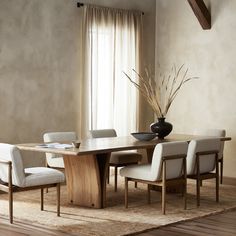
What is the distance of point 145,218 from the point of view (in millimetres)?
5496

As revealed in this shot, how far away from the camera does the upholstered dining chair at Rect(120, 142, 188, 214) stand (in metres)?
5.58

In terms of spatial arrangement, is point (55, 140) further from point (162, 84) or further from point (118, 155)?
point (162, 84)

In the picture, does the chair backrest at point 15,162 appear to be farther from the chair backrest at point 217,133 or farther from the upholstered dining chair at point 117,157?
the chair backrest at point 217,133

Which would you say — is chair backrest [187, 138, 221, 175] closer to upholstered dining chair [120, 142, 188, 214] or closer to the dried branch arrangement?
upholstered dining chair [120, 142, 188, 214]

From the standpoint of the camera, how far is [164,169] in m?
5.60

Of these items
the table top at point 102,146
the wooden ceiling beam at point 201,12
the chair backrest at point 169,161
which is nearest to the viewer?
the table top at point 102,146

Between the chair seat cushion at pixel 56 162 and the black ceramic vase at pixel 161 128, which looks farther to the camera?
the black ceramic vase at pixel 161 128

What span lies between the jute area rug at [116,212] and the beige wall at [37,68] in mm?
942

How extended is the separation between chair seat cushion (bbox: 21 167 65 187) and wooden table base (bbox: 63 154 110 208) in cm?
48

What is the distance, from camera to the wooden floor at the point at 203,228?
16.4 ft

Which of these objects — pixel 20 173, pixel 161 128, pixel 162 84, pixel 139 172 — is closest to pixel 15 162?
pixel 20 173

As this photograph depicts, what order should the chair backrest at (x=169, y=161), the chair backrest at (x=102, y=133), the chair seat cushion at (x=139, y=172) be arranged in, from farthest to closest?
the chair backrest at (x=102, y=133)
the chair seat cushion at (x=139, y=172)
the chair backrest at (x=169, y=161)

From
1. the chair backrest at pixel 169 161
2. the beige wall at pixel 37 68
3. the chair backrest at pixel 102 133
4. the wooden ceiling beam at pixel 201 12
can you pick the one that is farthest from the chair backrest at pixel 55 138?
the wooden ceiling beam at pixel 201 12

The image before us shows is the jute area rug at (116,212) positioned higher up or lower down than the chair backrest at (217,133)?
lower down
